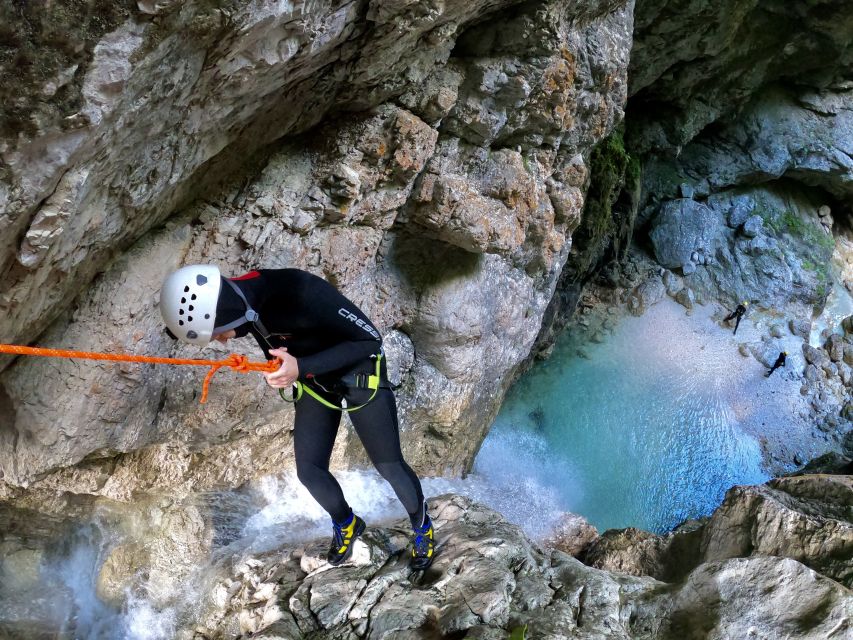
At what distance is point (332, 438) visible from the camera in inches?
147

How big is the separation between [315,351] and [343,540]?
1.59m

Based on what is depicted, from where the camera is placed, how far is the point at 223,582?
4465 millimetres

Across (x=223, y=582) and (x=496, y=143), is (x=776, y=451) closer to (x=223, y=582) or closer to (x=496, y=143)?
(x=496, y=143)

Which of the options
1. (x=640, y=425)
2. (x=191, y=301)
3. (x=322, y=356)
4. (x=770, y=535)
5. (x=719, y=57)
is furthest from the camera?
(x=719, y=57)

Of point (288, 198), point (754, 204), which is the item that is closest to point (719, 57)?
point (754, 204)

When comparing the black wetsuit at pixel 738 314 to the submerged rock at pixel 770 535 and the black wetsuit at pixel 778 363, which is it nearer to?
the black wetsuit at pixel 778 363

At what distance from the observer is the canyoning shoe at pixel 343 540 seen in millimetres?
4027

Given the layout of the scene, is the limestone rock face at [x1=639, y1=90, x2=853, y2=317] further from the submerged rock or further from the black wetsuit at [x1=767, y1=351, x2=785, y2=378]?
the submerged rock

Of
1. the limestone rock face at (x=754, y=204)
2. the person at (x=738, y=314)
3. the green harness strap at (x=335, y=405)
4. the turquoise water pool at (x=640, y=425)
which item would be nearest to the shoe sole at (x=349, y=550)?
the green harness strap at (x=335, y=405)

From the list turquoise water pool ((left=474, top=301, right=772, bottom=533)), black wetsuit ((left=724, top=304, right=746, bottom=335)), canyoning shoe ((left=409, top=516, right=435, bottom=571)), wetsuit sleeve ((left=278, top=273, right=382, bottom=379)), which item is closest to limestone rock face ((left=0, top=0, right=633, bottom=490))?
wetsuit sleeve ((left=278, top=273, right=382, bottom=379))

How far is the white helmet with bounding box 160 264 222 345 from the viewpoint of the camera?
2863 millimetres

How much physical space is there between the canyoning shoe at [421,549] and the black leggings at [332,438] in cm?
43

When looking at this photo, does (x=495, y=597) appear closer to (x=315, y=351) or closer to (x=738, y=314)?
(x=315, y=351)

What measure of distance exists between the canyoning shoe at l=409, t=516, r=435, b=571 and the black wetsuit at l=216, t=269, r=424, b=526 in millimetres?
265
